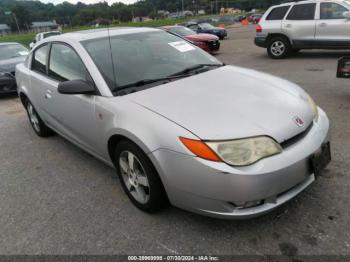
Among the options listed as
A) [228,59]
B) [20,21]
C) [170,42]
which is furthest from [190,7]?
[170,42]

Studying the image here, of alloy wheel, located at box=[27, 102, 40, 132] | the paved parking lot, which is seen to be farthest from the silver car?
alloy wheel, located at box=[27, 102, 40, 132]

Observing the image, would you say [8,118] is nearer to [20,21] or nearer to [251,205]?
[251,205]

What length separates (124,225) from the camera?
8.42 ft

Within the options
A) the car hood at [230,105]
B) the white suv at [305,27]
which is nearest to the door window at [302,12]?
the white suv at [305,27]

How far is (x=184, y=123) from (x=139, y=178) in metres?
0.70

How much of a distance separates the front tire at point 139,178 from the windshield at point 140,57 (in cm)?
62

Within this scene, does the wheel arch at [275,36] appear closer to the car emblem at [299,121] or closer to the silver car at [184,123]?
the silver car at [184,123]

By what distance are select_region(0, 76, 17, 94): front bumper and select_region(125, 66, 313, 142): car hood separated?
650 centimetres

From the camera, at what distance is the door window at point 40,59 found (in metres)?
3.95

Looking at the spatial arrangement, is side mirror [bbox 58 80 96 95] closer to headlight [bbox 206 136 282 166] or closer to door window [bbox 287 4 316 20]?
headlight [bbox 206 136 282 166]

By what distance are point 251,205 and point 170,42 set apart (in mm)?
2197

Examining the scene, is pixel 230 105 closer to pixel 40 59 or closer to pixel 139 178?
pixel 139 178

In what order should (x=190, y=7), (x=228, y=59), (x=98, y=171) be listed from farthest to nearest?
(x=190, y=7) → (x=228, y=59) → (x=98, y=171)

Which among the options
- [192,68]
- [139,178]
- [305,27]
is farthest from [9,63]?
[305,27]
